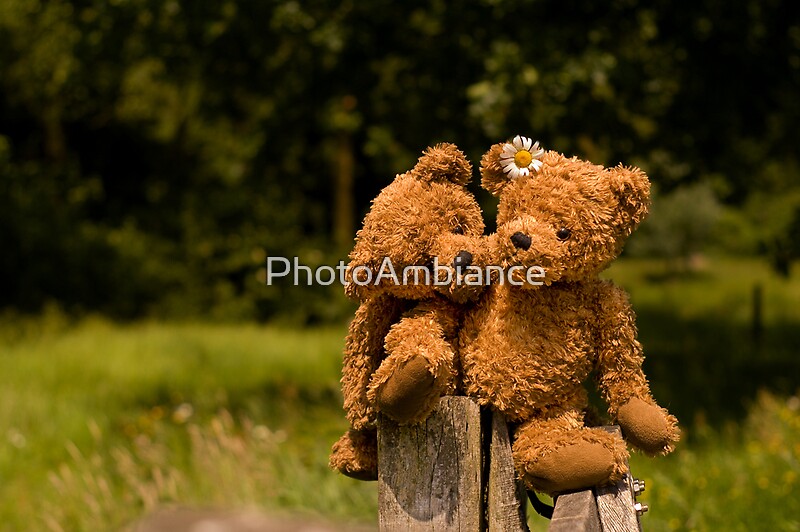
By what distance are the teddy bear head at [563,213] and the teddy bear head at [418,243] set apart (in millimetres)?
86

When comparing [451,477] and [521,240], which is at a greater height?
[521,240]

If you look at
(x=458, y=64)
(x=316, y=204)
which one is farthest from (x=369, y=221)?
(x=316, y=204)

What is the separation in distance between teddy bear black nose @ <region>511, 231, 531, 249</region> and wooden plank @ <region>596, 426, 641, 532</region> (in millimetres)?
435

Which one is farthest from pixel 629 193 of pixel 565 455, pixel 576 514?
pixel 576 514

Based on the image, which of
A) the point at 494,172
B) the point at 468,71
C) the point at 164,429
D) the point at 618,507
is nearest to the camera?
the point at 618,507

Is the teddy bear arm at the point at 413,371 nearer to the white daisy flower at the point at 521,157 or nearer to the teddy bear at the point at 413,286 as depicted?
the teddy bear at the point at 413,286

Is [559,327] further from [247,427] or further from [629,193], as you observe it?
[247,427]

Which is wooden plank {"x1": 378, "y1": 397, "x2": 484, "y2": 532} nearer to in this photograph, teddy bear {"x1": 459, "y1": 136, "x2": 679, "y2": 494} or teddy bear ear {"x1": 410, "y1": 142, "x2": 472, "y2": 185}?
teddy bear {"x1": 459, "y1": 136, "x2": 679, "y2": 494}

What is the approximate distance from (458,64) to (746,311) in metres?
6.21

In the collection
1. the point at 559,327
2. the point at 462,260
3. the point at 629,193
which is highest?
the point at 629,193

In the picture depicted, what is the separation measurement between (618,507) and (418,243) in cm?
65

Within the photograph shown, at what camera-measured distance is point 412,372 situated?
1579 mm

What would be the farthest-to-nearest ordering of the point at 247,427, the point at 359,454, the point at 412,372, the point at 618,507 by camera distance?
the point at 247,427, the point at 359,454, the point at 618,507, the point at 412,372

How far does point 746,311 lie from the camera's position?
9.91 metres
